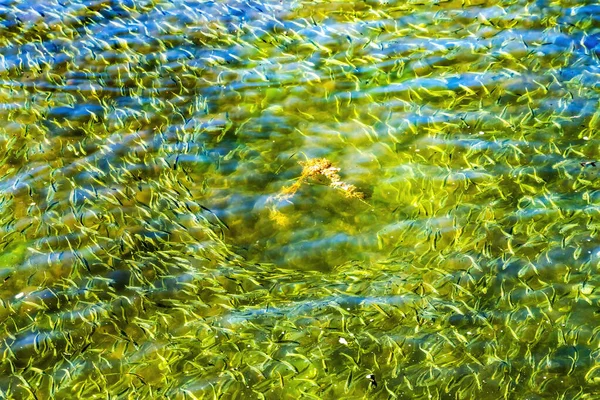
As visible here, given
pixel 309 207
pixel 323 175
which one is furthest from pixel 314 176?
pixel 309 207

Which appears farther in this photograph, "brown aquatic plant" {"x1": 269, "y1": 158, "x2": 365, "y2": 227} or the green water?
"brown aquatic plant" {"x1": 269, "y1": 158, "x2": 365, "y2": 227}

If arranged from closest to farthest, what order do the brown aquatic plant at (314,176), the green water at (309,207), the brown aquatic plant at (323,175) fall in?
the green water at (309,207) < the brown aquatic plant at (314,176) < the brown aquatic plant at (323,175)

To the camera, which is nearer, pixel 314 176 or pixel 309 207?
pixel 309 207

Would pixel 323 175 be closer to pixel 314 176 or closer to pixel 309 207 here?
pixel 314 176

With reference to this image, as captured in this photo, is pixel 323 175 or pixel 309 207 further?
pixel 323 175

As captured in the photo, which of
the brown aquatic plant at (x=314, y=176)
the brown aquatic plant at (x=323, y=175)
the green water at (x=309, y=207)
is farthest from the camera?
the brown aquatic plant at (x=323, y=175)

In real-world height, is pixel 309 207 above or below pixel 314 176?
below

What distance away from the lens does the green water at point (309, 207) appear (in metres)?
5.16

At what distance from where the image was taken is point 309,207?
22.7ft

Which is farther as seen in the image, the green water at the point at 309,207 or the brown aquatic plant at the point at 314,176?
the brown aquatic plant at the point at 314,176

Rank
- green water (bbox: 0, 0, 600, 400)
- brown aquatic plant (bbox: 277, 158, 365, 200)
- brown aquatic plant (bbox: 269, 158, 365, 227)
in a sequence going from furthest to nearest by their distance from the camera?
brown aquatic plant (bbox: 277, 158, 365, 200) < brown aquatic plant (bbox: 269, 158, 365, 227) < green water (bbox: 0, 0, 600, 400)

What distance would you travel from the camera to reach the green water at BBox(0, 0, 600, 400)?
203 inches

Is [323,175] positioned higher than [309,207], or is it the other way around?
[323,175]

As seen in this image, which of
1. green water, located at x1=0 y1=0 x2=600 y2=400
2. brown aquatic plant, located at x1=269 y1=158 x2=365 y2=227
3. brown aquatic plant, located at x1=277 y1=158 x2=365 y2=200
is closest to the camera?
green water, located at x1=0 y1=0 x2=600 y2=400
